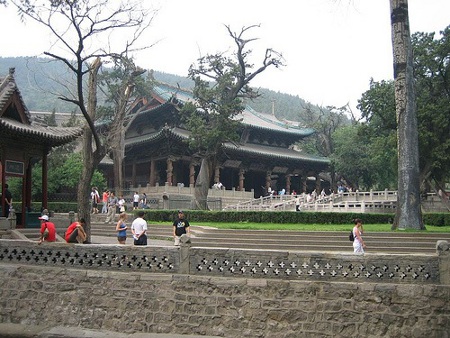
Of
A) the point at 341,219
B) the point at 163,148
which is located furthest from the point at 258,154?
the point at 341,219

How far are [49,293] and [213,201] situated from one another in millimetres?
22600

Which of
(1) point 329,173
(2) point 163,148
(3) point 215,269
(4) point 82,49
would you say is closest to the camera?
(3) point 215,269

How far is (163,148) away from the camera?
36438mm

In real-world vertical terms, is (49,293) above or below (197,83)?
below

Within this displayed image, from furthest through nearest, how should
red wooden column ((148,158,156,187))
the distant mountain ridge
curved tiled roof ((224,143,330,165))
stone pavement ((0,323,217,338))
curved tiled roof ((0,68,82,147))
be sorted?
Answer: the distant mountain ridge < curved tiled roof ((224,143,330,165)) < red wooden column ((148,158,156,187)) < curved tiled roof ((0,68,82,147)) < stone pavement ((0,323,217,338))

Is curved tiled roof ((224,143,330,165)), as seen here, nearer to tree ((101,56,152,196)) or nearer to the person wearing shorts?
tree ((101,56,152,196))

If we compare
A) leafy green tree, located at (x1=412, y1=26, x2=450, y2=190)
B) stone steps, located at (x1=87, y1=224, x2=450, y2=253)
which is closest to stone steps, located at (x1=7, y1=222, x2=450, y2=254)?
stone steps, located at (x1=87, y1=224, x2=450, y2=253)

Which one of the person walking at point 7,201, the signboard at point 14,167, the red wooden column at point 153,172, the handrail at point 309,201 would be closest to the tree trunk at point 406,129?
the handrail at point 309,201

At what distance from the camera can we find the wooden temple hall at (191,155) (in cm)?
3647

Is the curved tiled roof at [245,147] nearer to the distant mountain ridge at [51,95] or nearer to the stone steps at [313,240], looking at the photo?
the stone steps at [313,240]

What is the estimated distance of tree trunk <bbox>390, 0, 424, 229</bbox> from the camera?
18484 millimetres

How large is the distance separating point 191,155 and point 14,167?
2275cm

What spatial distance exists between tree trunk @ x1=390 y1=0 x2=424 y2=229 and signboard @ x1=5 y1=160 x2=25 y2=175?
13.7 meters

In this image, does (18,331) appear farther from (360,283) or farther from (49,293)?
(360,283)
